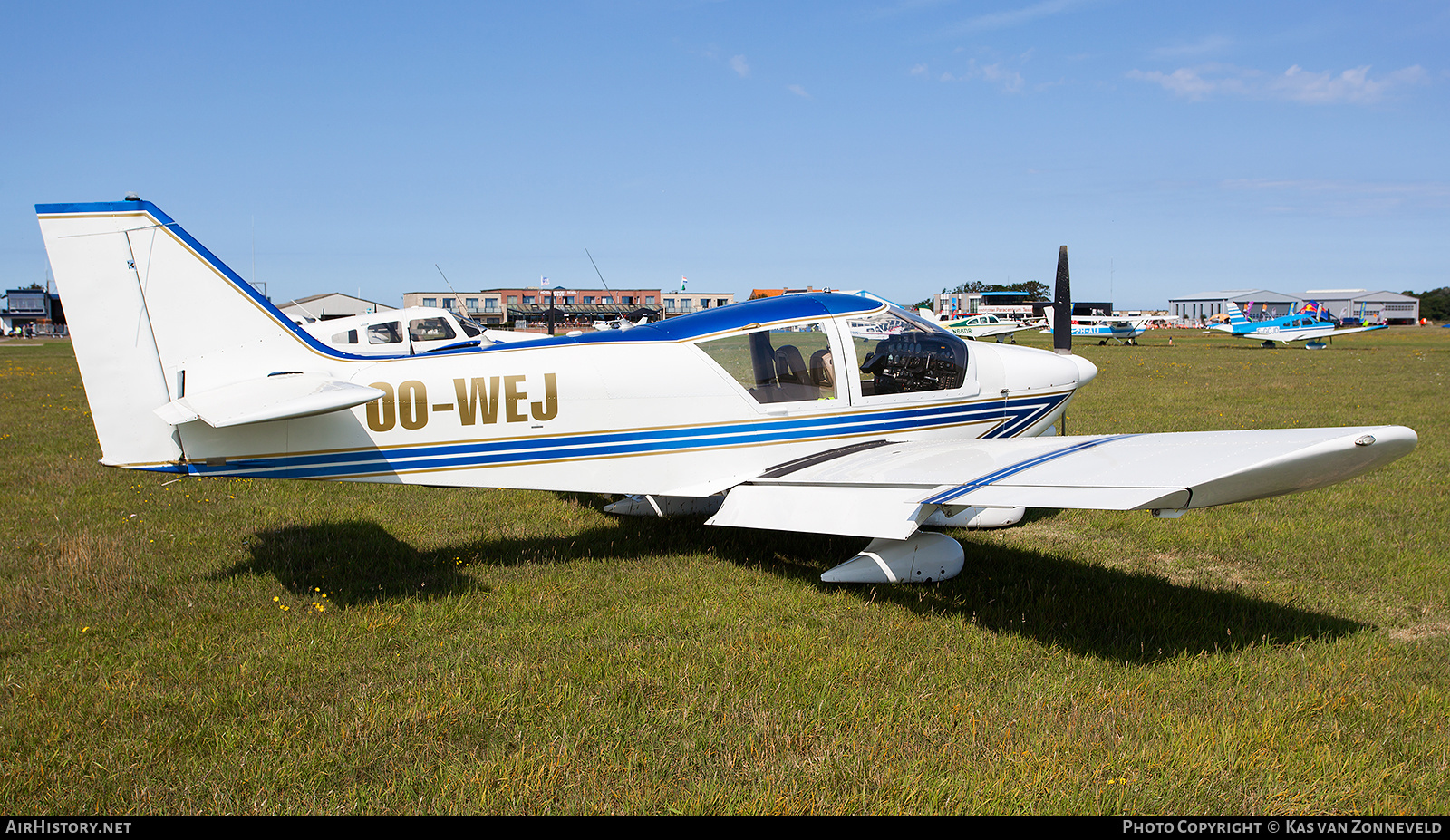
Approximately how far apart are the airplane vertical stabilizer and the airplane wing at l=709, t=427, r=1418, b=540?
11.6ft

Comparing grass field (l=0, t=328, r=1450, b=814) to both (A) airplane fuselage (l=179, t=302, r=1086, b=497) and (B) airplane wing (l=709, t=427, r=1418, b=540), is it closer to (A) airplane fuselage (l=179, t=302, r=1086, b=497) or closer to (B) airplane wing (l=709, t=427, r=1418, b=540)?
(B) airplane wing (l=709, t=427, r=1418, b=540)

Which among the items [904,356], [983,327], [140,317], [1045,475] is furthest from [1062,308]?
[983,327]

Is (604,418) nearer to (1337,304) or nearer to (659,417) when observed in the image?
(659,417)

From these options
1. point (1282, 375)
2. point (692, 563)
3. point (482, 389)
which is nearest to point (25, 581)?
point (482, 389)

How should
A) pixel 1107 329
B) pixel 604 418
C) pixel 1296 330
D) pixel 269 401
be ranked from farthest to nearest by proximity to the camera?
1. pixel 1107 329
2. pixel 1296 330
3. pixel 604 418
4. pixel 269 401

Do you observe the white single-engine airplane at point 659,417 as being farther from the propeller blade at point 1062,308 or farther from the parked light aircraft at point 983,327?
the parked light aircraft at point 983,327

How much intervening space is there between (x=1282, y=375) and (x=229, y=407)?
24.5 m

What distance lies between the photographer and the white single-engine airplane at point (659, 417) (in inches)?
182

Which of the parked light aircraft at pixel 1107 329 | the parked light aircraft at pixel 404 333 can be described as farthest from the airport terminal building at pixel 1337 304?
the parked light aircraft at pixel 404 333

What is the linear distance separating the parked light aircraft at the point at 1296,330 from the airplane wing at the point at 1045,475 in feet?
130

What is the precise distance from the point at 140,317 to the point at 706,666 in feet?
13.6

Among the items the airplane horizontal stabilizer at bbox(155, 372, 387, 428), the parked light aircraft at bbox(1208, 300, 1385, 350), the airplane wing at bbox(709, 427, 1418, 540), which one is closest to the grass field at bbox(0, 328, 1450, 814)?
the airplane wing at bbox(709, 427, 1418, 540)

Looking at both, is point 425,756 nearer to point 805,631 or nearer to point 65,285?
point 805,631

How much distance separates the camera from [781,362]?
645 cm
